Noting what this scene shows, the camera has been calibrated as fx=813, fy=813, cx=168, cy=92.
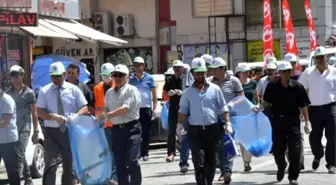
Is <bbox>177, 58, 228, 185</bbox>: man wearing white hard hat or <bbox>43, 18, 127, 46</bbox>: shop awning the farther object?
<bbox>43, 18, 127, 46</bbox>: shop awning

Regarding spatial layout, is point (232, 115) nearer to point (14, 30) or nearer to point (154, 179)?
point (154, 179)

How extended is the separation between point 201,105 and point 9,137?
258 cm

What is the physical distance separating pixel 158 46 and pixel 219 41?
9.41 feet

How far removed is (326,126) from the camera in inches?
493

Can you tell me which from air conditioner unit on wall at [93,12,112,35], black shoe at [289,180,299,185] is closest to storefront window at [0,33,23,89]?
black shoe at [289,180,299,185]

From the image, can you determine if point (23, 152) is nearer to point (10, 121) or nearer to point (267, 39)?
point (10, 121)

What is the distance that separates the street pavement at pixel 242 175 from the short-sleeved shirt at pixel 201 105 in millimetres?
1594

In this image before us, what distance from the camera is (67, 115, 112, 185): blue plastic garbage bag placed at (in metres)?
10.2

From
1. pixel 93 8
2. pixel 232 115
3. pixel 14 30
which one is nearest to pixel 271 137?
pixel 232 115

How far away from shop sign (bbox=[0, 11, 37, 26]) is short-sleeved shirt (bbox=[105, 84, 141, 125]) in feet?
25.8

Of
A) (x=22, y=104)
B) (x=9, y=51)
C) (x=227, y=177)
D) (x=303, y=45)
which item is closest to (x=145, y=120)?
(x=227, y=177)

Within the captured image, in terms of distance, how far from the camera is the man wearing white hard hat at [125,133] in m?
10.3

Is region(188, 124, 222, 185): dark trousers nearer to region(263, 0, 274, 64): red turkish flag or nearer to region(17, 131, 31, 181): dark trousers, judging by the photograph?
region(17, 131, 31, 181): dark trousers

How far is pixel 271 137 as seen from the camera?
12.2 m
